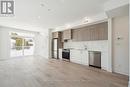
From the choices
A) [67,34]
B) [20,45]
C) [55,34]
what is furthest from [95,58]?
[20,45]

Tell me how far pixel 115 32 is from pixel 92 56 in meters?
1.81

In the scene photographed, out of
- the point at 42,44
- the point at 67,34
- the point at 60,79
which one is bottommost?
the point at 60,79

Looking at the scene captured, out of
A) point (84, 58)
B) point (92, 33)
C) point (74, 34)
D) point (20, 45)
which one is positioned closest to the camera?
point (92, 33)

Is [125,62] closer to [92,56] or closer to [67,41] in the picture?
[92,56]

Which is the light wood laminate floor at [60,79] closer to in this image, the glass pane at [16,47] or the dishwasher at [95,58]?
the dishwasher at [95,58]

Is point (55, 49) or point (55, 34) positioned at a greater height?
point (55, 34)

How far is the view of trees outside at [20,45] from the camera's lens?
950cm

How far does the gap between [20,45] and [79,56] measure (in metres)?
6.37

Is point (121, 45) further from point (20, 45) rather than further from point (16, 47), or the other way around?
point (20, 45)

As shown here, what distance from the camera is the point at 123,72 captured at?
426cm

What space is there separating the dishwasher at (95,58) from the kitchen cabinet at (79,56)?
36 centimetres

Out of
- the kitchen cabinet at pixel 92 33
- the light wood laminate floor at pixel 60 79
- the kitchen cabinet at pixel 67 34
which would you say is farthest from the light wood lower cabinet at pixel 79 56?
the light wood laminate floor at pixel 60 79

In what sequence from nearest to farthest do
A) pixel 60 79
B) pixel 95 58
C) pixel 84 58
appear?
pixel 60 79
pixel 95 58
pixel 84 58

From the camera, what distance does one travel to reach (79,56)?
6633 mm
